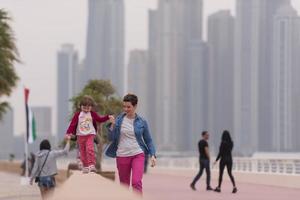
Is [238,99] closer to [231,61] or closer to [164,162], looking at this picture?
[231,61]

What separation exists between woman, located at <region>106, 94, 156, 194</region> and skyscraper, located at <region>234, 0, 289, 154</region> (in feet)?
406

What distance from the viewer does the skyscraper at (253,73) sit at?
5689 inches

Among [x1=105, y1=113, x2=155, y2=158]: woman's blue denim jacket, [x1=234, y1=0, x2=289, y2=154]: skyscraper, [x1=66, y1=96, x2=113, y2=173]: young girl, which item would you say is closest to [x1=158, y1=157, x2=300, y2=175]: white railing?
[x1=66, y1=96, x2=113, y2=173]: young girl

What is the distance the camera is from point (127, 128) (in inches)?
337

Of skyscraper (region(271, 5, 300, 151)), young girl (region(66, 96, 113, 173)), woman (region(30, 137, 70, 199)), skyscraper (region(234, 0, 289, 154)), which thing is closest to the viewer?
young girl (region(66, 96, 113, 173))

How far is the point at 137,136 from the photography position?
8.61 m

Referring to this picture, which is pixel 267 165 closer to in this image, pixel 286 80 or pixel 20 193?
pixel 20 193

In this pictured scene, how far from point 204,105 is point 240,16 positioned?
21.9 metres

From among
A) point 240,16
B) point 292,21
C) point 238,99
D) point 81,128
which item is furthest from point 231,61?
point 81,128

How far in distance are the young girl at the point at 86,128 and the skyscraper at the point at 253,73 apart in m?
123

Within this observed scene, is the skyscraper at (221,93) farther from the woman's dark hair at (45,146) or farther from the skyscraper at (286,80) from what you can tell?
the woman's dark hair at (45,146)

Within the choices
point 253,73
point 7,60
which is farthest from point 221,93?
point 7,60

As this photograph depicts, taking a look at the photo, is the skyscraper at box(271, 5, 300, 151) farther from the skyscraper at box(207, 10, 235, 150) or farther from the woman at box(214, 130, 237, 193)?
the woman at box(214, 130, 237, 193)

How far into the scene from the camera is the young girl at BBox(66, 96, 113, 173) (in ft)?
31.3
